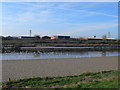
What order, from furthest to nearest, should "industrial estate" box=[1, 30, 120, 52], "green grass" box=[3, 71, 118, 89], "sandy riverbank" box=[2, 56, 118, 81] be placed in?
1. "industrial estate" box=[1, 30, 120, 52]
2. "sandy riverbank" box=[2, 56, 118, 81]
3. "green grass" box=[3, 71, 118, 89]

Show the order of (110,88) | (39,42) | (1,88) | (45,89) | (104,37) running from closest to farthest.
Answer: (110,88) < (45,89) < (1,88) < (39,42) < (104,37)

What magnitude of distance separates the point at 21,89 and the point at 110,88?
10.4 feet

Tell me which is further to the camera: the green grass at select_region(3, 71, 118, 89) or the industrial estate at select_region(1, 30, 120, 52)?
the industrial estate at select_region(1, 30, 120, 52)

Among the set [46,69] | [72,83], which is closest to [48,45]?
[46,69]

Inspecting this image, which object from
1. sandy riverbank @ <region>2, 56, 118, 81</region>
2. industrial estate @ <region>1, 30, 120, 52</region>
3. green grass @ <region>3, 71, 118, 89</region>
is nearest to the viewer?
green grass @ <region>3, 71, 118, 89</region>

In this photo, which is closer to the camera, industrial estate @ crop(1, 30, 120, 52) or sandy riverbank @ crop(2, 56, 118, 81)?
sandy riverbank @ crop(2, 56, 118, 81)

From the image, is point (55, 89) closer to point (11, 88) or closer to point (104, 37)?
point (11, 88)

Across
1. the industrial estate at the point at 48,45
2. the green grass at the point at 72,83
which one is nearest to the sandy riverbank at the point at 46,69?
the green grass at the point at 72,83

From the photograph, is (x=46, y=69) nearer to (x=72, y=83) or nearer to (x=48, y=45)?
(x=72, y=83)

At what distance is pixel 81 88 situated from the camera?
6.90 metres

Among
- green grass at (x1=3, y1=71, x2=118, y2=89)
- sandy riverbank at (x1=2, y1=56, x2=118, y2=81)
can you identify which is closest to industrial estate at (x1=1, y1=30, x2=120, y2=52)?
sandy riverbank at (x1=2, y1=56, x2=118, y2=81)

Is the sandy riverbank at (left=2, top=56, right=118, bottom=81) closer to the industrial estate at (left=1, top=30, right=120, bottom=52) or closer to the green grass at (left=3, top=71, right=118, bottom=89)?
the green grass at (left=3, top=71, right=118, bottom=89)

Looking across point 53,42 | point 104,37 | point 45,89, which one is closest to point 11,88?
point 45,89

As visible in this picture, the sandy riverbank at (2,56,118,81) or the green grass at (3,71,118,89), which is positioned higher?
the green grass at (3,71,118,89)
